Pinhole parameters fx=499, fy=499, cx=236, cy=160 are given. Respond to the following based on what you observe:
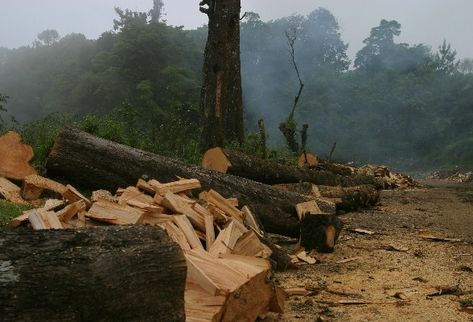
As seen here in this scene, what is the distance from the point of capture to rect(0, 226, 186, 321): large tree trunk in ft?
6.71

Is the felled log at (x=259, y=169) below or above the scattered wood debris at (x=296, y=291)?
above

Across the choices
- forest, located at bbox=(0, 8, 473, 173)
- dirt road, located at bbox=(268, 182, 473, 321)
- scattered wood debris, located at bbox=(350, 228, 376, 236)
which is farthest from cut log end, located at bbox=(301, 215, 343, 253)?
forest, located at bbox=(0, 8, 473, 173)

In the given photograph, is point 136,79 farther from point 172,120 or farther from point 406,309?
point 406,309

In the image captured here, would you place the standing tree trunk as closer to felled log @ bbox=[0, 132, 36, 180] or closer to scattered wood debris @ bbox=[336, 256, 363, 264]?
felled log @ bbox=[0, 132, 36, 180]

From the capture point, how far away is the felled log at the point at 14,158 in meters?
5.48

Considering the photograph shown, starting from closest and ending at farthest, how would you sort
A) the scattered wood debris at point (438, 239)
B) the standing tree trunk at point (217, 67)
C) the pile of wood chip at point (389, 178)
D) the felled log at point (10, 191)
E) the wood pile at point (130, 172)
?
the felled log at point (10, 191)
the wood pile at point (130, 172)
the scattered wood debris at point (438, 239)
the standing tree trunk at point (217, 67)
the pile of wood chip at point (389, 178)

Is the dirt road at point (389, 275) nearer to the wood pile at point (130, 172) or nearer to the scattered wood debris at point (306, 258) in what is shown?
the scattered wood debris at point (306, 258)

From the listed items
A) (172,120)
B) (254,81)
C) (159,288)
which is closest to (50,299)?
(159,288)

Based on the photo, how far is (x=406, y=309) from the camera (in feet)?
10.8

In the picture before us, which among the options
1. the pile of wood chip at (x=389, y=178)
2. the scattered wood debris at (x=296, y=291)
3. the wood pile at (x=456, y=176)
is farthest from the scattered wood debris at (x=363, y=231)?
the wood pile at (x=456, y=176)

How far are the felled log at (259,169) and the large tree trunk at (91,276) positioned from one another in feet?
14.3

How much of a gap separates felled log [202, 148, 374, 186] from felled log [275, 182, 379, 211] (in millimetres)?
312

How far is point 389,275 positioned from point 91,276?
2817mm

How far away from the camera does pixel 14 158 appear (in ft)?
18.2
